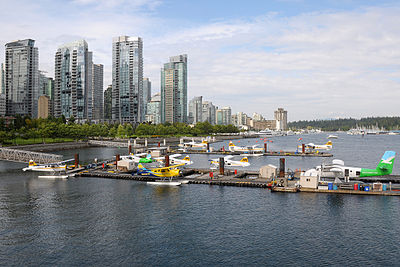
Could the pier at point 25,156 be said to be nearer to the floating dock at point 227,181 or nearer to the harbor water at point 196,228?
the floating dock at point 227,181

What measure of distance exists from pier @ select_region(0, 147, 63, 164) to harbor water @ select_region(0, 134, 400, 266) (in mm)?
39214

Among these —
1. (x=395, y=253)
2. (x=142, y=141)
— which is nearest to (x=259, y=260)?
(x=395, y=253)

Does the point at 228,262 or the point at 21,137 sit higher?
the point at 21,137

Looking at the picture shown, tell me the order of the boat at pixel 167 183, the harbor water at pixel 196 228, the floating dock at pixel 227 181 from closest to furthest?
the harbor water at pixel 196 228, the floating dock at pixel 227 181, the boat at pixel 167 183

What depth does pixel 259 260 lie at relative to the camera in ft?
97.4

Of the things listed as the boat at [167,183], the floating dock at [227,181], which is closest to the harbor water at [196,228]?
the floating dock at [227,181]

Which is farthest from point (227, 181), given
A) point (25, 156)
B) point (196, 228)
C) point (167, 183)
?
point (25, 156)

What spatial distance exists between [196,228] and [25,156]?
81485 millimetres

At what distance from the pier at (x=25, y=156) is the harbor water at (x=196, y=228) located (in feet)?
129

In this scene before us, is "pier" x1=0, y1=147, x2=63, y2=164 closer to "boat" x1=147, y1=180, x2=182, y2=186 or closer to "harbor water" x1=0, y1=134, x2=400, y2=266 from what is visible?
"harbor water" x1=0, y1=134, x2=400, y2=266

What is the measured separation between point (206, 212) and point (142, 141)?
144m

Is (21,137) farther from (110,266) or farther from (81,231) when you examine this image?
(110,266)

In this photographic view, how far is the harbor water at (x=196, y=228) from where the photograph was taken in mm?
30359

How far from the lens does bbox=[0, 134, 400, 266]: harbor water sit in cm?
3036
